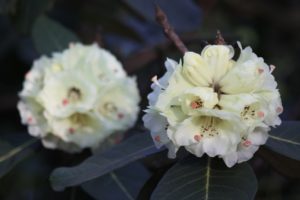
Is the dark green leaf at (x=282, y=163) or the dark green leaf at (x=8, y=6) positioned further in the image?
the dark green leaf at (x=8, y=6)

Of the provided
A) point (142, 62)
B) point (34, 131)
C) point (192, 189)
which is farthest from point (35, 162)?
point (192, 189)

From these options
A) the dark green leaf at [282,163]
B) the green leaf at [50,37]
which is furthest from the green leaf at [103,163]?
the green leaf at [50,37]

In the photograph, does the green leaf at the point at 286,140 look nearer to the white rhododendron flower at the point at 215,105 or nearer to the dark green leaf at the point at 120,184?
the white rhododendron flower at the point at 215,105

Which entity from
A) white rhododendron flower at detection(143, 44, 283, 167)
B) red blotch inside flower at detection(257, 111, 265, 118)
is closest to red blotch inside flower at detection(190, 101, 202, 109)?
white rhododendron flower at detection(143, 44, 283, 167)

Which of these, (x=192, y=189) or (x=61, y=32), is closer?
(x=192, y=189)

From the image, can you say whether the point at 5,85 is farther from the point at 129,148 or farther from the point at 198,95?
the point at 198,95

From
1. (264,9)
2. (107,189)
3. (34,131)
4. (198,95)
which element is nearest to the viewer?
(198,95)

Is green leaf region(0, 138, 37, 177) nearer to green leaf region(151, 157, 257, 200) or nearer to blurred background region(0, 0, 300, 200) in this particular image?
blurred background region(0, 0, 300, 200)

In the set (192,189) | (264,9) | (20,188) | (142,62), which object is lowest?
(20,188)
